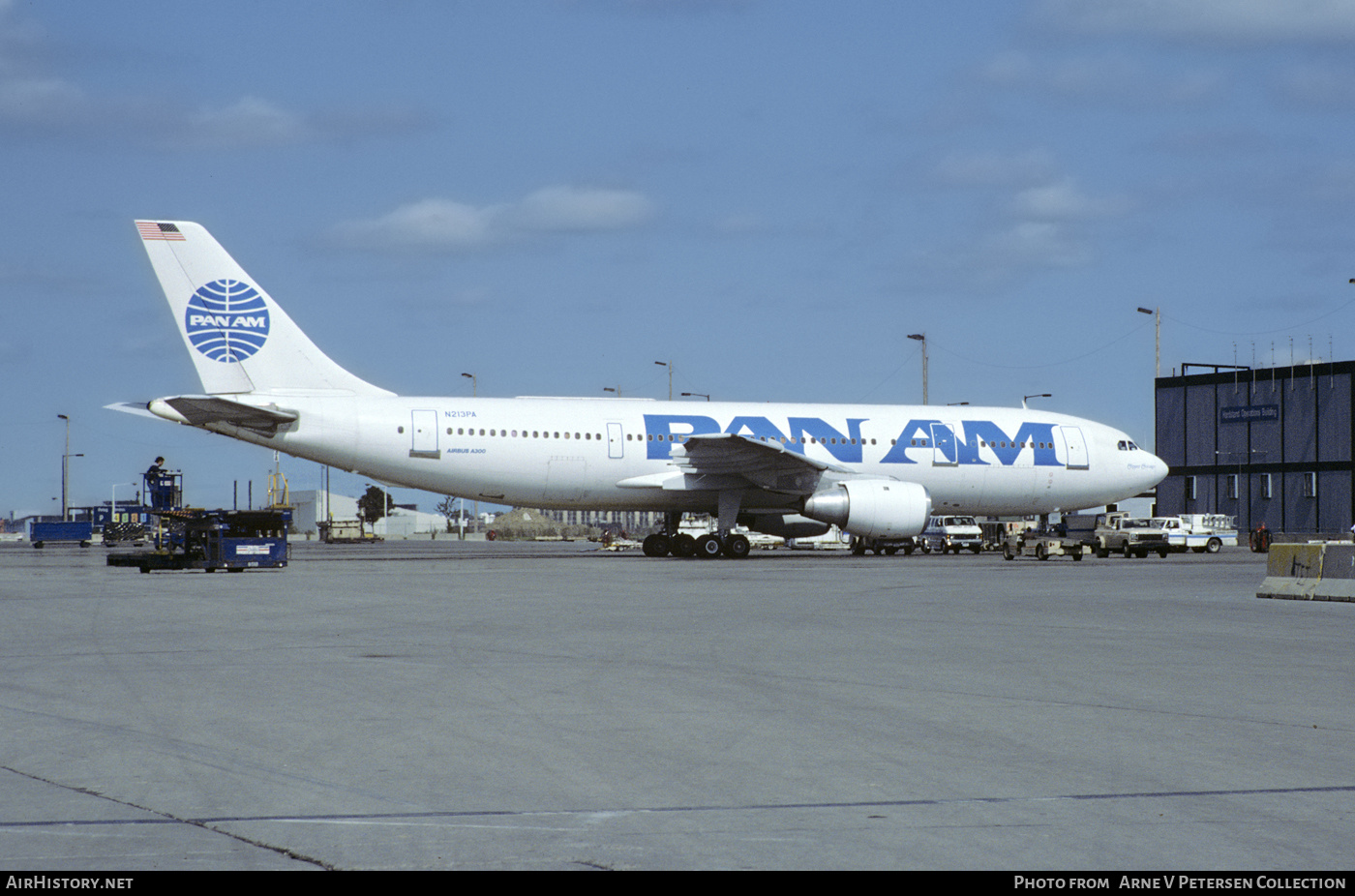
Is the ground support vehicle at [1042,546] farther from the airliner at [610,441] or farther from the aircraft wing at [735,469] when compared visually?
the aircraft wing at [735,469]

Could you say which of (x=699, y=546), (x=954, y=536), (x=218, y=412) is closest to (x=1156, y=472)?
(x=954, y=536)

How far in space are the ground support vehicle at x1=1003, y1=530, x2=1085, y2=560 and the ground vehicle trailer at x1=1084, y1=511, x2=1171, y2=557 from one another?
7.34 feet

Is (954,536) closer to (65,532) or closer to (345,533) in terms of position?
(345,533)

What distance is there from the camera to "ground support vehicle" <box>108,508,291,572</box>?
2873 cm

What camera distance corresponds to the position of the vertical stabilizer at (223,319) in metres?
31.8

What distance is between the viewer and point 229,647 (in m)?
12.6

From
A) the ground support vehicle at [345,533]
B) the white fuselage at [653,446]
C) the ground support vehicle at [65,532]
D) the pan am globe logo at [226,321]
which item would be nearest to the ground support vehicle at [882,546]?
the white fuselage at [653,446]

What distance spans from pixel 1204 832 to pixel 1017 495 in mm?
34117

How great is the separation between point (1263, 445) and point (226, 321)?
199ft

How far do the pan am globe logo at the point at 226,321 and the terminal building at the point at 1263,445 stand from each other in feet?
178

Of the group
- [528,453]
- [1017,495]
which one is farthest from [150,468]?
[1017,495]

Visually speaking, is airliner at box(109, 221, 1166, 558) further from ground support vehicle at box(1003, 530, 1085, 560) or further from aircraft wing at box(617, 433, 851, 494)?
ground support vehicle at box(1003, 530, 1085, 560)

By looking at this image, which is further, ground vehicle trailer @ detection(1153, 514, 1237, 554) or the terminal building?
the terminal building

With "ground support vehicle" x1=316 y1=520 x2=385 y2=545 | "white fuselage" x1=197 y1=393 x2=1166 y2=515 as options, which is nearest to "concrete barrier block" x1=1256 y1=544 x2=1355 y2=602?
"white fuselage" x1=197 y1=393 x2=1166 y2=515
